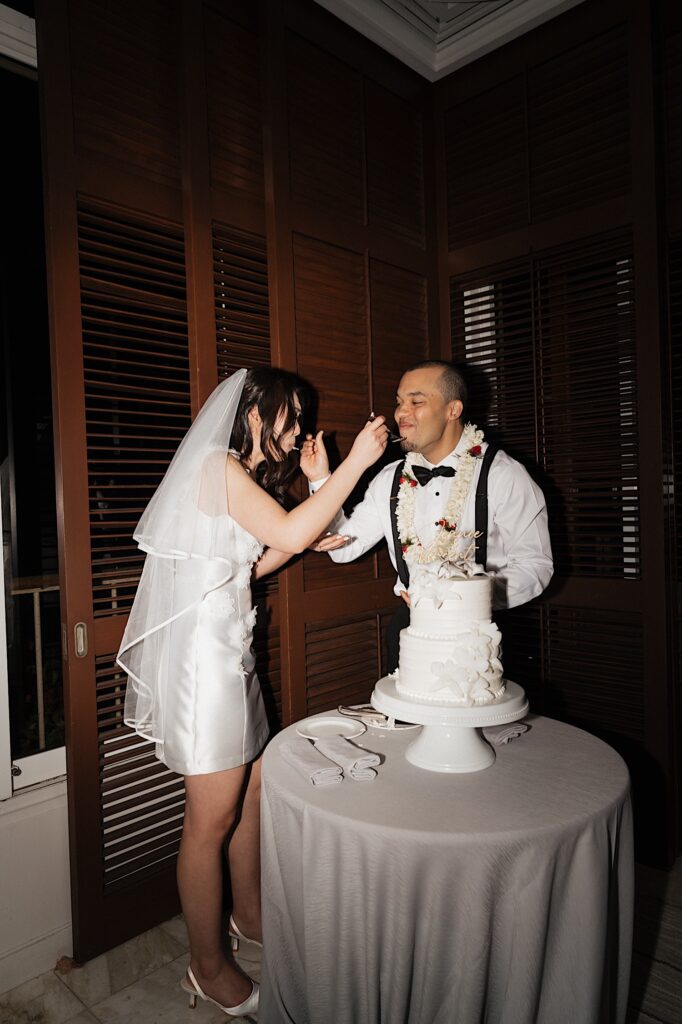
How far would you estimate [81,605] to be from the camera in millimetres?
2123

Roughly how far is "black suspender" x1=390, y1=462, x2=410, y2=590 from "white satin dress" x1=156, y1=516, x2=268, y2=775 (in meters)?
0.80

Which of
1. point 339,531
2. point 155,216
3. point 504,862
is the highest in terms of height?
point 155,216

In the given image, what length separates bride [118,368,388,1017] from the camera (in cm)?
191

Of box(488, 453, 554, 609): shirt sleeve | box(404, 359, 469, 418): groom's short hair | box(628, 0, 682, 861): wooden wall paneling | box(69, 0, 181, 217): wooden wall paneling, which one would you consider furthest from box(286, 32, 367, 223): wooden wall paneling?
box(488, 453, 554, 609): shirt sleeve

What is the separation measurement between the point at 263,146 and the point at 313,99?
389 millimetres

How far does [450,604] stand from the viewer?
1577mm

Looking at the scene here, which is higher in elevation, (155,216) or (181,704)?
(155,216)

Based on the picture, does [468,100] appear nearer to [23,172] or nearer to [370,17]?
[370,17]

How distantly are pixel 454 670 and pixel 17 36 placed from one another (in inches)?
100

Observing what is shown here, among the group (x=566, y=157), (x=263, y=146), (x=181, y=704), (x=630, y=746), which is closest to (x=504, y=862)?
(x=181, y=704)

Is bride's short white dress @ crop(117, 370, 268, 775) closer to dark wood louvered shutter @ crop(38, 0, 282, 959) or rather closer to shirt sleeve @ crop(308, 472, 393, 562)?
dark wood louvered shutter @ crop(38, 0, 282, 959)

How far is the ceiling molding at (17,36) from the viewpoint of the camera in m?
2.21

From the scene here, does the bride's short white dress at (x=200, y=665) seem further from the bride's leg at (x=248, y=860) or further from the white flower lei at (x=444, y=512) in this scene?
the white flower lei at (x=444, y=512)

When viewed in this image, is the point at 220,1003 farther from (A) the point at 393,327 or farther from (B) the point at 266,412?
(A) the point at 393,327
